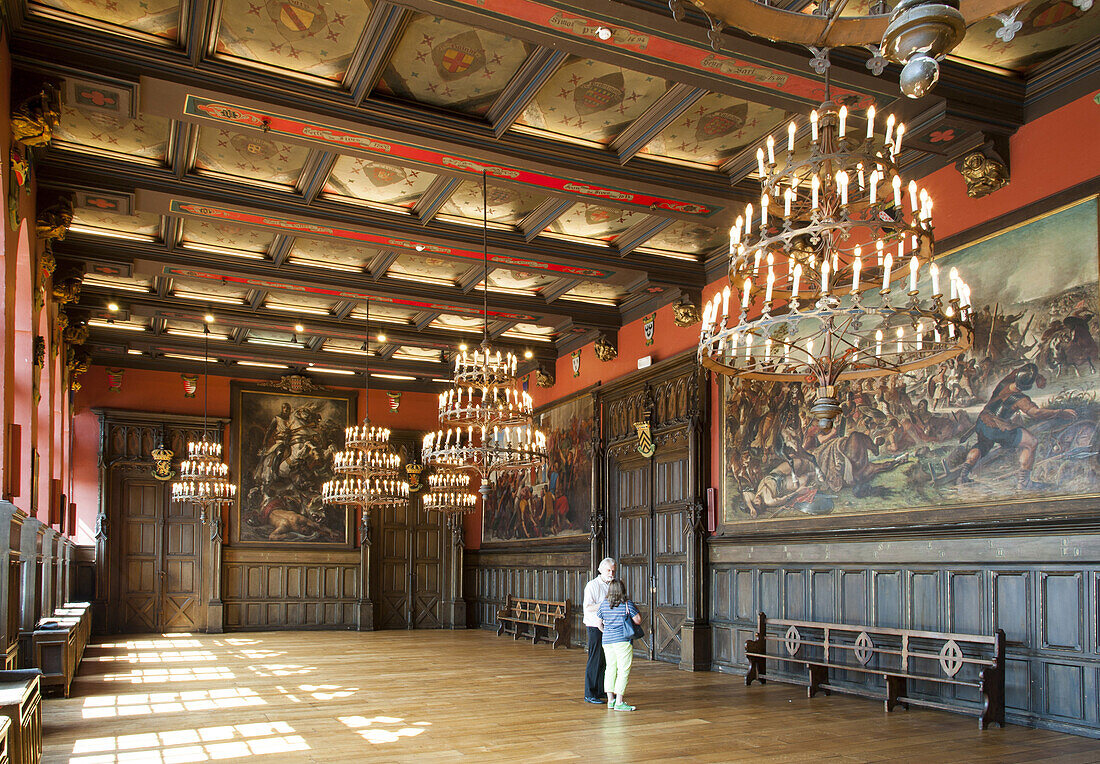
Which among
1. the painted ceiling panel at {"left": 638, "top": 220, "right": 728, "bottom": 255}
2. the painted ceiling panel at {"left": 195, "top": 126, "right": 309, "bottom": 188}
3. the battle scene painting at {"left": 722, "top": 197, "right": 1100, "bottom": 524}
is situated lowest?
the battle scene painting at {"left": 722, "top": 197, "right": 1100, "bottom": 524}

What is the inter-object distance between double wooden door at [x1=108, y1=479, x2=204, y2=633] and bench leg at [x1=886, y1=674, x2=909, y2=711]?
15.1m

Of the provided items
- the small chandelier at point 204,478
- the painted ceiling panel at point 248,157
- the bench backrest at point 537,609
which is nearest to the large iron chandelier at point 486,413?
the painted ceiling panel at point 248,157

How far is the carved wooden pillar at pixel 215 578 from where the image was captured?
1878 centimetres

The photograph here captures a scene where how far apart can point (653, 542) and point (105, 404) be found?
40.6ft

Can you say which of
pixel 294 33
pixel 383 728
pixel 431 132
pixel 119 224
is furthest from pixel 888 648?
pixel 119 224

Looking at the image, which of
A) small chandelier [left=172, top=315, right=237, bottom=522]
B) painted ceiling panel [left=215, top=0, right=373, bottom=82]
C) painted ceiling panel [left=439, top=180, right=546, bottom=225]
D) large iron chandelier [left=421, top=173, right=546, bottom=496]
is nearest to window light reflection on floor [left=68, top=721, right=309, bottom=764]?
large iron chandelier [left=421, top=173, right=546, bottom=496]

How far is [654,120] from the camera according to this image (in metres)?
8.91

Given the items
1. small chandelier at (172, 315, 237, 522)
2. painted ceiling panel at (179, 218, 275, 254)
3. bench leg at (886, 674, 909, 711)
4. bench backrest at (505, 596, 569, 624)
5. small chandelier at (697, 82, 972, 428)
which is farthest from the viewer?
bench backrest at (505, 596, 569, 624)

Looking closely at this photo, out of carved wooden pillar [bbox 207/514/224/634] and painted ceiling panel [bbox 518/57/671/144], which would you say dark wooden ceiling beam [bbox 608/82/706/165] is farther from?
carved wooden pillar [bbox 207/514/224/634]

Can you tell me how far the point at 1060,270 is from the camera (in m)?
7.89

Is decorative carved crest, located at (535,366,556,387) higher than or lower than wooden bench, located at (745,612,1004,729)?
higher

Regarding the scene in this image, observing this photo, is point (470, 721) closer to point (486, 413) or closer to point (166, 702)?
point (486, 413)

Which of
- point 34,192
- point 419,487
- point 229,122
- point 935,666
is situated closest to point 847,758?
point 935,666

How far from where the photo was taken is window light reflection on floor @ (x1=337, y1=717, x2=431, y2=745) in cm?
759
